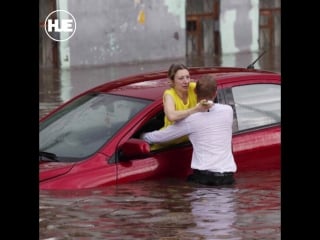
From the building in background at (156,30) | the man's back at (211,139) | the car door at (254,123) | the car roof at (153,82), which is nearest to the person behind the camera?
the man's back at (211,139)

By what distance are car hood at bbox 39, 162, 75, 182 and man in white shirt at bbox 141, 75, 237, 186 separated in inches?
28.7

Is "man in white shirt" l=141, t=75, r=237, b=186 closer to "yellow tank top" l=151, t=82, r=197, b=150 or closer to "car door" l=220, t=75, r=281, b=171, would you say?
"yellow tank top" l=151, t=82, r=197, b=150

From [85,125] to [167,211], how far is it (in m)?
1.23

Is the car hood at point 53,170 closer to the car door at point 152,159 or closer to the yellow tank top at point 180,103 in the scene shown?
the car door at point 152,159

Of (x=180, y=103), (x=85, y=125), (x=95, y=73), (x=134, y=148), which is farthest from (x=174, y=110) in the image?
(x=95, y=73)

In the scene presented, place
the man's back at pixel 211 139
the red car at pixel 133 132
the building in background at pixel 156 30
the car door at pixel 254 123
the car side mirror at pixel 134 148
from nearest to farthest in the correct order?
the car side mirror at pixel 134 148, the red car at pixel 133 132, the man's back at pixel 211 139, the car door at pixel 254 123, the building in background at pixel 156 30

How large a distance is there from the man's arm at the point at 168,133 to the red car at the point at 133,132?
0.11 m

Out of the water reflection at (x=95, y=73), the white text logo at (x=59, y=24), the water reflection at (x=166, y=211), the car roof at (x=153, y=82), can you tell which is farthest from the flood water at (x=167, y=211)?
the white text logo at (x=59, y=24)

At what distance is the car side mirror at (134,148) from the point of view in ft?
21.9

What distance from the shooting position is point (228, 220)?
20.7ft

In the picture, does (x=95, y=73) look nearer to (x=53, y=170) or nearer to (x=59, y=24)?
(x=59, y=24)

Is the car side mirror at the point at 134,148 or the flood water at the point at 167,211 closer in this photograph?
the flood water at the point at 167,211
